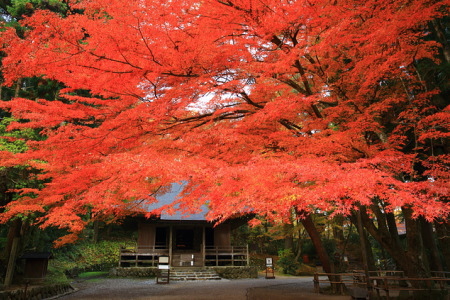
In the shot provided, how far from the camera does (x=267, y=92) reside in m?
7.34

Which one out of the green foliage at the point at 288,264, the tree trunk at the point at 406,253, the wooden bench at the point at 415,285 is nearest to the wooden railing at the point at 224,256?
the green foliage at the point at 288,264

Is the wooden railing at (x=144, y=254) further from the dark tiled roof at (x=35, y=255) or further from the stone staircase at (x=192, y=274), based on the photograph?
the dark tiled roof at (x=35, y=255)

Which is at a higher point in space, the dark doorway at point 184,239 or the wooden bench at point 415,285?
the dark doorway at point 184,239

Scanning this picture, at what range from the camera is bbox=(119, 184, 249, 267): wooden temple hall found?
56.2ft

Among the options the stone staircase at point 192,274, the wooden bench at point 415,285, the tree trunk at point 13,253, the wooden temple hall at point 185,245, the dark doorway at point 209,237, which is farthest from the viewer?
the dark doorway at point 209,237

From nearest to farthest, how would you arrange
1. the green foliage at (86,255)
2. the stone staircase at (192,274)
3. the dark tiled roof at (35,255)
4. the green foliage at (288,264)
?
the dark tiled roof at (35,255)
the stone staircase at (192,274)
the green foliage at (86,255)
the green foliage at (288,264)

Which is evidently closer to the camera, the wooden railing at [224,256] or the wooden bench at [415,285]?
the wooden bench at [415,285]

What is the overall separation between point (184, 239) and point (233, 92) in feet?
55.7

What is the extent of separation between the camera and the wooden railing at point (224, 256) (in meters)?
17.4

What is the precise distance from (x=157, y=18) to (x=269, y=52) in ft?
8.22

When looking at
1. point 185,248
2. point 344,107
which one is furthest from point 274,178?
point 185,248

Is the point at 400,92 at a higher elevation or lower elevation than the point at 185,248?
higher

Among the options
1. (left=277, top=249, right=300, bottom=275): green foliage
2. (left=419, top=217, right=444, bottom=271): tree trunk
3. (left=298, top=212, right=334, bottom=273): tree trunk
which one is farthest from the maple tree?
(left=277, top=249, right=300, bottom=275): green foliage

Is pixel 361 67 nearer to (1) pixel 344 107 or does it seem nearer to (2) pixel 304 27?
(1) pixel 344 107
